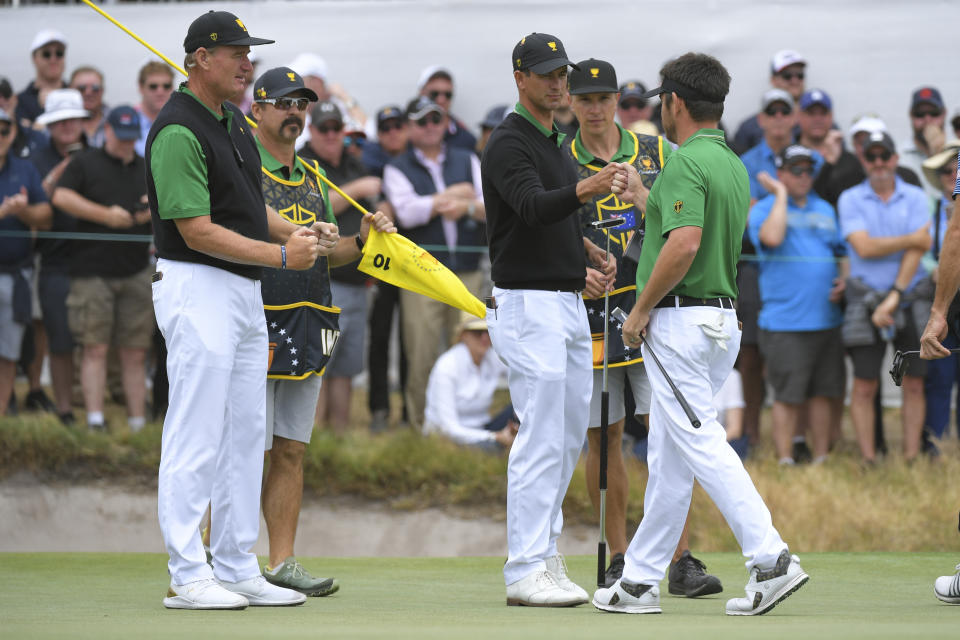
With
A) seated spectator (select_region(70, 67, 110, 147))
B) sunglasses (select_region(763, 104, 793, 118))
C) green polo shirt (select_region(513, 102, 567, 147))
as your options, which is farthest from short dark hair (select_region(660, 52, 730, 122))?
seated spectator (select_region(70, 67, 110, 147))

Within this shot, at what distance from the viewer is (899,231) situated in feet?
36.4

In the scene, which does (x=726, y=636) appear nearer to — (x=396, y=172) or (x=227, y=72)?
(x=227, y=72)

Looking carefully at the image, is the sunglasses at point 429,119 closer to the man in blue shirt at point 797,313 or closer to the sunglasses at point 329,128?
the sunglasses at point 329,128

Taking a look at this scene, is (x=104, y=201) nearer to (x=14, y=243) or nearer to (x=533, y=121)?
(x=14, y=243)

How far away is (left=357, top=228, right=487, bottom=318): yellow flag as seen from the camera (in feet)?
24.5

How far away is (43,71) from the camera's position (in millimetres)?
13219

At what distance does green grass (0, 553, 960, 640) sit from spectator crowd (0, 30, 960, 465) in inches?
89.2

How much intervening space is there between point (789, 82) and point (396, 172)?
361 centimetres

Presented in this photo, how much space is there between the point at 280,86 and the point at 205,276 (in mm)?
1650

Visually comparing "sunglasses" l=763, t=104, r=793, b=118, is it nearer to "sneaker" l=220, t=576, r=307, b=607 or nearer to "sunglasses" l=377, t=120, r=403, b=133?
"sunglasses" l=377, t=120, r=403, b=133

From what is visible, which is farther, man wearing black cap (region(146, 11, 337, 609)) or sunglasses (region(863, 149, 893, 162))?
sunglasses (region(863, 149, 893, 162))

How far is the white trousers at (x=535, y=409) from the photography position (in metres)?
6.61

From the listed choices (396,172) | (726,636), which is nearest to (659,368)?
(726,636)

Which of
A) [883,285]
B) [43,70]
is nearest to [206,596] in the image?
[883,285]
